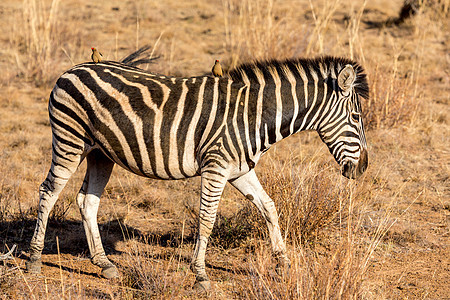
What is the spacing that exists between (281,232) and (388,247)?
1.20m

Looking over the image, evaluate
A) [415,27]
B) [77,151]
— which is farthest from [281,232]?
[415,27]

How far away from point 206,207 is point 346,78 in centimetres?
168

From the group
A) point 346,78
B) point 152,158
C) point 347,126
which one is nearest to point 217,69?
point 152,158

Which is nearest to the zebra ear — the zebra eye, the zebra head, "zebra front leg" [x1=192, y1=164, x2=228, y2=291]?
the zebra head

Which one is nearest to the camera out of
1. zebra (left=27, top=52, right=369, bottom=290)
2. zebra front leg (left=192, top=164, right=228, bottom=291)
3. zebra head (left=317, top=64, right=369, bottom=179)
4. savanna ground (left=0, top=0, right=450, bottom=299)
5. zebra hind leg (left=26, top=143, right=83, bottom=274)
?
savanna ground (left=0, top=0, right=450, bottom=299)

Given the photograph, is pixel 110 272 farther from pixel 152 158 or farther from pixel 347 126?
pixel 347 126

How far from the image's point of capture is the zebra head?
4.85 metres

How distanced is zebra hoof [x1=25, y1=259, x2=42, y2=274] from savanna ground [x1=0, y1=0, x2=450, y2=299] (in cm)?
8

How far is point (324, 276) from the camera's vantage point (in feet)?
12.3

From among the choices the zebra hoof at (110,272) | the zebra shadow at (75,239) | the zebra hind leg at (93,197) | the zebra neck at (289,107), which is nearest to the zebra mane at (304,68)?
the zebra neck at (289,107)

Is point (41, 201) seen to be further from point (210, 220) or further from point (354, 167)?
point (354, 167)

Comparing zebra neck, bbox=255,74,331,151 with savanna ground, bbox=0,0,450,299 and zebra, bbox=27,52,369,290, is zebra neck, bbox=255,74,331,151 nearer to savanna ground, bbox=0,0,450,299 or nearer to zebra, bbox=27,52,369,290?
zebra, bbox=27,52,369,290

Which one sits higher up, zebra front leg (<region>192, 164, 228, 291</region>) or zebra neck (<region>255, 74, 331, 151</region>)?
zebra neck (<region>255, 74, 331, 151</region>)

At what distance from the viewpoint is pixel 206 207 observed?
185 inches
